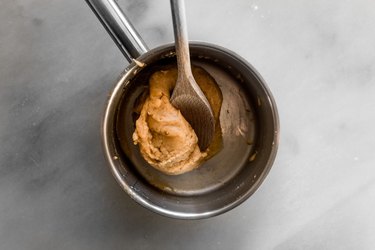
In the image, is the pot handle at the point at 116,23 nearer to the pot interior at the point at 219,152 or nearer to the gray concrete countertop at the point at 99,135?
the pot interior at the point at 219,152

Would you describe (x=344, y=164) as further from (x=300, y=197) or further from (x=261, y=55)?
(x=261, y=55)

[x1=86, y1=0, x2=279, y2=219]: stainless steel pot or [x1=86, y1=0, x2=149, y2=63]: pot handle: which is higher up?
[x1=86, y1=0, x2=149, y2=63]: pot handle

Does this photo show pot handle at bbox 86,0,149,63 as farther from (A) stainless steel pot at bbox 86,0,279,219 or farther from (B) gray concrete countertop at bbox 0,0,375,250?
(B) gray concrete countertop at bbox 0,0,375,250

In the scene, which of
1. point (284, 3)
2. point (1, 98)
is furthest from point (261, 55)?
point (1, 98)

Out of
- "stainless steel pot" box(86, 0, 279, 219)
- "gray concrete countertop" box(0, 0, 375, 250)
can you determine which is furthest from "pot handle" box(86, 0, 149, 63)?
"gray concrete countertop" box(0, 0, 375, 250)

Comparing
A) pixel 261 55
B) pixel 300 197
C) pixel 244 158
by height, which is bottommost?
pixel 300 197

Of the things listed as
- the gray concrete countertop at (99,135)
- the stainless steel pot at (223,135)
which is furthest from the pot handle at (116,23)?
the gray concrete countertop at (99,135)
